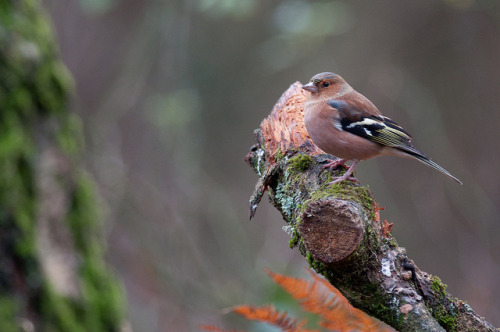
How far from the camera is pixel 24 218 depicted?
3721 millimetres

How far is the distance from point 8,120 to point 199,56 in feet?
26.0

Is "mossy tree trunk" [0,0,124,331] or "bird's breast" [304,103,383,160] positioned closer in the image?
"mossy tree trunk" [0,0,124,331]

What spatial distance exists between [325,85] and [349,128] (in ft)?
2.39

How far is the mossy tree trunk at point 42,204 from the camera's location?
3.61m

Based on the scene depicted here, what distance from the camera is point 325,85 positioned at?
5473 millimetres

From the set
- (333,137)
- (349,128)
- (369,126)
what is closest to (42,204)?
(333,137)

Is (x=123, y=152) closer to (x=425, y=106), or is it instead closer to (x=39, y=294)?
(x=425, y=106)

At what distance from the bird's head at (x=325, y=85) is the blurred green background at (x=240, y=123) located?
1949 mm

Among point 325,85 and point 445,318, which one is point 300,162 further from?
point 325,85

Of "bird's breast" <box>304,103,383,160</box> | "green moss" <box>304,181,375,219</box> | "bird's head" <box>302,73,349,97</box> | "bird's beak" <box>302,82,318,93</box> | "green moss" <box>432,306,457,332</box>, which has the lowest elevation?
"green moss" <box>432,306,457,332</box>

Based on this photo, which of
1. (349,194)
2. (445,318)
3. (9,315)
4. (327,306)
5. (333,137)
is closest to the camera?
(445,318)

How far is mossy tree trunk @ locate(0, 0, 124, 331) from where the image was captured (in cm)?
361

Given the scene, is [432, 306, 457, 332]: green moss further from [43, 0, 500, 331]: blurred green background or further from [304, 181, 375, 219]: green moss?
[43, 0, 500, 331]: blurred green background

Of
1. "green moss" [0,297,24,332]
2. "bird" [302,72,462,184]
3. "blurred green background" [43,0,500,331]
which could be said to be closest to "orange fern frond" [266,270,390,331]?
"bird" [302,72,462,184]
